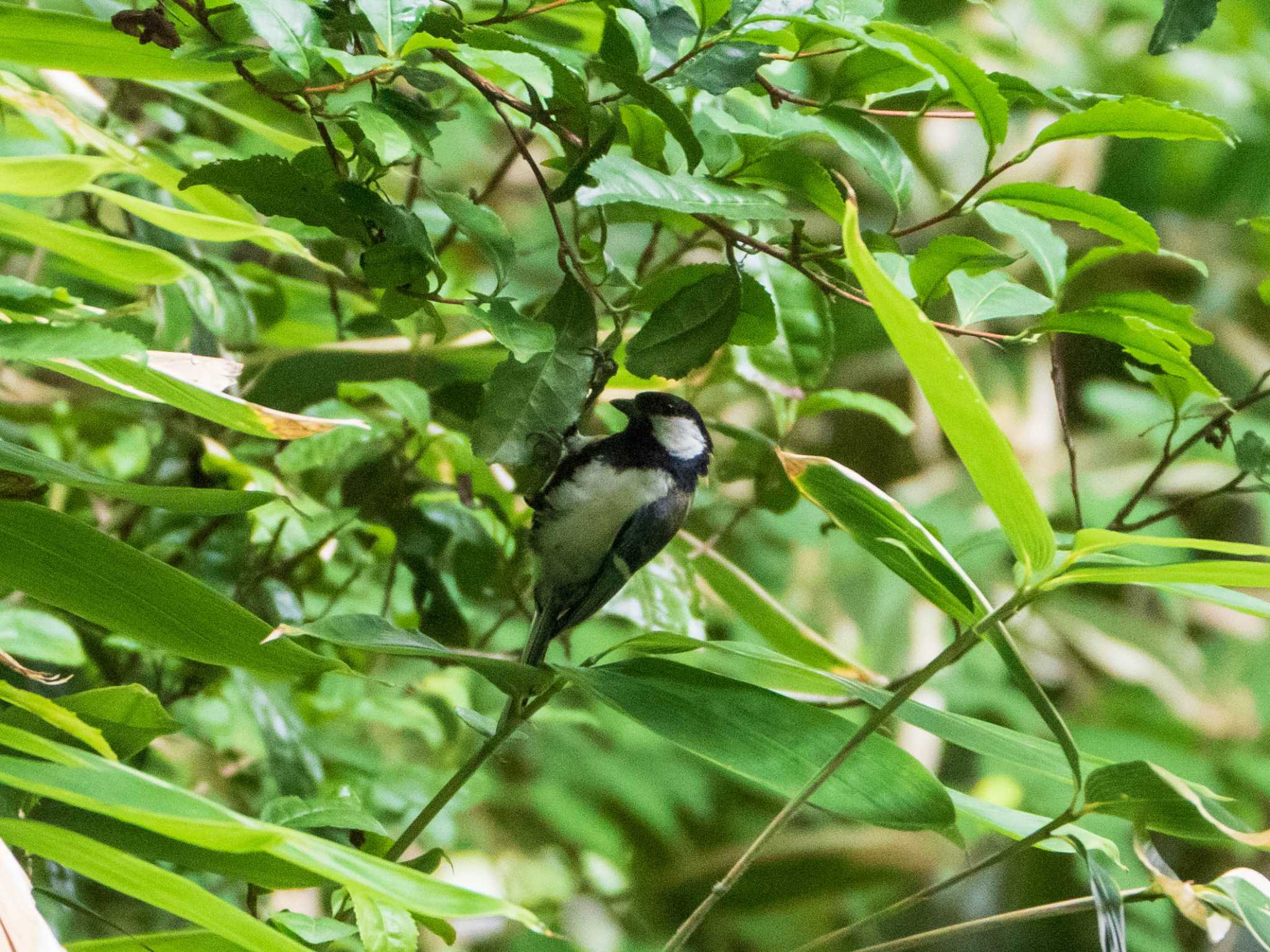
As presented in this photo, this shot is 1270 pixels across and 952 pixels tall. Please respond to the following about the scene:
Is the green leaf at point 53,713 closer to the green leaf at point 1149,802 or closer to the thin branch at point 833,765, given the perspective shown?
the thin branch at point 833,765

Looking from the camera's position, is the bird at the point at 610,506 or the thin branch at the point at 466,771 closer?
the thin branch at the point at 466,771

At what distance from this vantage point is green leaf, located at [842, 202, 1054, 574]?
611 mm

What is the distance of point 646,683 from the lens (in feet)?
2.65

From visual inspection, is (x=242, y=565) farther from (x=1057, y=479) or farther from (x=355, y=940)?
(x=1057, y=479)

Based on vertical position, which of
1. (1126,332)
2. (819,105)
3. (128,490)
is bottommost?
(128,490)

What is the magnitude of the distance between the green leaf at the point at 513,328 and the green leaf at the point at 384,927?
33 cm

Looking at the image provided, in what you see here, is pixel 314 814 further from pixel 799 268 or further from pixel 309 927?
pixel 799 268

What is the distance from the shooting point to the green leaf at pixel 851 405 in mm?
1147

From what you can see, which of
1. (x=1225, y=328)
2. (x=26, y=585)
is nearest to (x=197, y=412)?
(x=26, y=585)

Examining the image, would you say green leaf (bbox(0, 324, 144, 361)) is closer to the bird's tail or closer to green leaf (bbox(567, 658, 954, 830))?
green leaf (bbox(567, 658, 954, 830))

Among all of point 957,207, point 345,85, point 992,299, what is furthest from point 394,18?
point 992,299

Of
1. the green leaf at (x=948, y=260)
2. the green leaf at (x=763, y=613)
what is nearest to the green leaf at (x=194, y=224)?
the green leaf at (x=948, y=260)

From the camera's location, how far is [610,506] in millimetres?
1314

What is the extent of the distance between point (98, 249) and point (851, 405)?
2.36ft
